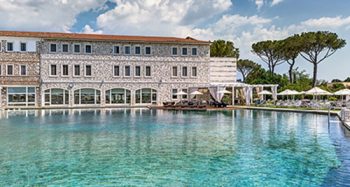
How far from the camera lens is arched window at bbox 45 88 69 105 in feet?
114

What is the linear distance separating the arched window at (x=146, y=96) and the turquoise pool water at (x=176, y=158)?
22.2 metres

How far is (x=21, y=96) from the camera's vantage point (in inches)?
1340

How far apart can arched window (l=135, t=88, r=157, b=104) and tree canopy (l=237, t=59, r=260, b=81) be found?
26.3 meters

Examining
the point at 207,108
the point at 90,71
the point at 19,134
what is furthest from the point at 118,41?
the point at 19,134

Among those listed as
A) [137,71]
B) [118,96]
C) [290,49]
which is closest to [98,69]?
[118,96]

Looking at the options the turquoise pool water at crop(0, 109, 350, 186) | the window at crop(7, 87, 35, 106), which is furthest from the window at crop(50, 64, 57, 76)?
the turquoise pool water at crop(0, 109, 350, 186)

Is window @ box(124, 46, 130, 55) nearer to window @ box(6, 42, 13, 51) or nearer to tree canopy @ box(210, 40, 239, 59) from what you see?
window @ box(6, 42, 13, 51)

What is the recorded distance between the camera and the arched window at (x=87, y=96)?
35594 mm

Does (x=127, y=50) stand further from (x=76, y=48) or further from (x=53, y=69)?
(x=53, y=69)

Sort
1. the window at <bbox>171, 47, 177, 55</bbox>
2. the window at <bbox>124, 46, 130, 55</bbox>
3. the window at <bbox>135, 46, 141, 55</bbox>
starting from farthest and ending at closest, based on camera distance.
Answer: the window at <bbox>171, 47, 177, 55</bbox> → the window at <bbox>135, 46, 141, 55</bbox> → the window at <bbox>124, 46, 130, 55</bbox>

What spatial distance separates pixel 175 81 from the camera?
3784cm

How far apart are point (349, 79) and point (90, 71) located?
166ft

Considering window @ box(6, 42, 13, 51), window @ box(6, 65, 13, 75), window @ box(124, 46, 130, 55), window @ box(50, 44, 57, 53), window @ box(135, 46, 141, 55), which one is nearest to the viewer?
window @ box(6, 42, 13, 51)

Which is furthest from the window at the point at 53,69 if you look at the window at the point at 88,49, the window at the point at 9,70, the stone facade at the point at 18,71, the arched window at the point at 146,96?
the arched window at the point at 146,96
